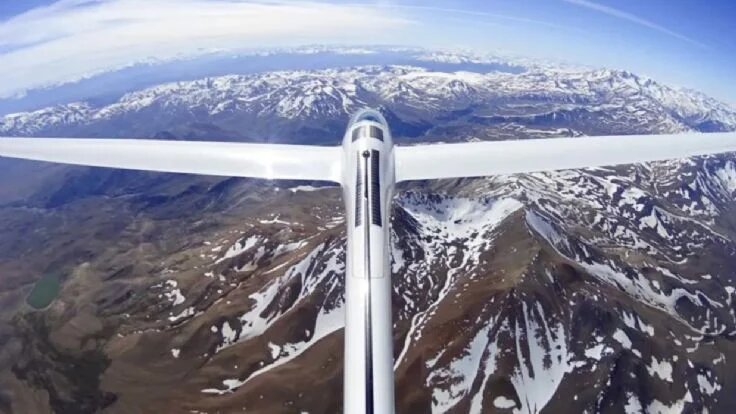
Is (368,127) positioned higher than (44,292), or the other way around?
(44,292)

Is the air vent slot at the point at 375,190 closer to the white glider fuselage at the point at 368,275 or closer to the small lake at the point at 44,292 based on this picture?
the white glider fuselage at the point at 368,275

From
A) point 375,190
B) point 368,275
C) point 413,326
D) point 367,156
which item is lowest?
point 368,275

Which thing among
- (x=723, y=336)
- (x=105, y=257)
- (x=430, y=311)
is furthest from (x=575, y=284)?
(x=105, y=257)

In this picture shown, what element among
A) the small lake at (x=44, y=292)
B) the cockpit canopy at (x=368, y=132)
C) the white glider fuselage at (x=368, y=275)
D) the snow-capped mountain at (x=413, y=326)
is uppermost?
the small lake at (x=44, y=292)

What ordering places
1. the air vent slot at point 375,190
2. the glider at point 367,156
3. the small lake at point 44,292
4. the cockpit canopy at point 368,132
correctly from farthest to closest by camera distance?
the small lake at point 44,292
the cockpit canopy at point 368,132
the glider at point 367,156
the air vent slot at point 375,190

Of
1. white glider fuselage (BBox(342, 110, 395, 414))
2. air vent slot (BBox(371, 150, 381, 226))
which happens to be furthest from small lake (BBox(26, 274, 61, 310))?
air vent slot (BBox(371, 150, 381, 226))

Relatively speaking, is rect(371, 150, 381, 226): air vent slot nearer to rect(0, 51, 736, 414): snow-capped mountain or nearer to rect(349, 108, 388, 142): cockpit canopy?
rect(349, 108, 388, 142): cockpit canopy

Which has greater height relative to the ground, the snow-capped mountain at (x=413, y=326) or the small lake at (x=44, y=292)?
the small lake at (x=44, y=292)

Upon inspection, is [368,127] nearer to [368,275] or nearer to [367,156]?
[367,156]

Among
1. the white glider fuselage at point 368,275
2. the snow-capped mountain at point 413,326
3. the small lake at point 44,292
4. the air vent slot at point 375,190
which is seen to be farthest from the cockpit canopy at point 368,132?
the small lake at point 44,292

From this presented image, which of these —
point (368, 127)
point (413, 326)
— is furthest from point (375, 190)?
point (413, 326)
